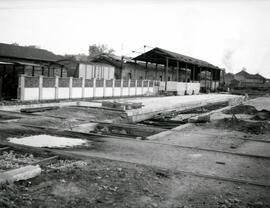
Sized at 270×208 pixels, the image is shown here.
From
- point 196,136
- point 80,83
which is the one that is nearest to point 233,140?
point 196,136

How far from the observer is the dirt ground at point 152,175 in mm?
4660

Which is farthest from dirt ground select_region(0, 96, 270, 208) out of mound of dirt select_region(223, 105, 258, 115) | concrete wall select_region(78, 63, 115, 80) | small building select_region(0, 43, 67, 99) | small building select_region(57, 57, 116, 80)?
concrete wall select_region(78, 63, 115, 80)

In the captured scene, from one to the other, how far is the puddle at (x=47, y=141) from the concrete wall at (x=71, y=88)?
926 cm

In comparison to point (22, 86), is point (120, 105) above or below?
below

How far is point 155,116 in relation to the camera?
60.4 feet

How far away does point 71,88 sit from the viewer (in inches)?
858

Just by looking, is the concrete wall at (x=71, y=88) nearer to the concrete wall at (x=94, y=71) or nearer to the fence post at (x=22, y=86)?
the fence post at (x=22, y=86)

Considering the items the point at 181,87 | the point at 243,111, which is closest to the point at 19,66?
the point at 243,111

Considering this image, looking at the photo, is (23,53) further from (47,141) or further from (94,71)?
(47,141)

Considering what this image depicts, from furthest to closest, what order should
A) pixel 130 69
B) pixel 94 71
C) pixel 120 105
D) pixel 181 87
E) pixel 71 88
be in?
pixel 130 69 → pixel 181 87 → pixel 94 71 → pixel 71 88 → pixel 120 105

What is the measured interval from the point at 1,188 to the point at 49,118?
29.1ft

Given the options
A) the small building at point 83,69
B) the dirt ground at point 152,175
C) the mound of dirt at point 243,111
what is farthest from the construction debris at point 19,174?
the small building at point 83,69

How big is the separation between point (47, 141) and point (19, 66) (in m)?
13.9

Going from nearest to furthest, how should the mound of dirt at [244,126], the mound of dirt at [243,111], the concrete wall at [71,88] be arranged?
the mound of dirt at [244,126] < the concrete wall at [71,88] < the mound of dirt at [243,111]
